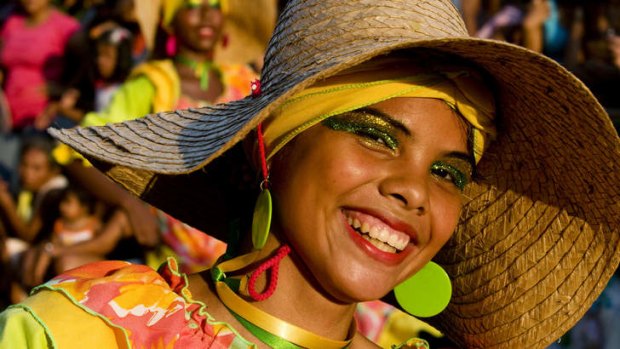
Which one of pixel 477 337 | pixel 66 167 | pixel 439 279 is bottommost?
pixel 66 167

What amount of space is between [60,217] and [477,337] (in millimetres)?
4574

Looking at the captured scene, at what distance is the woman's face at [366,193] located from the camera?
2.56 m

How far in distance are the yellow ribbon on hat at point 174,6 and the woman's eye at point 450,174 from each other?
368cm

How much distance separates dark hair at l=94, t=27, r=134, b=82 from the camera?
8.23 m

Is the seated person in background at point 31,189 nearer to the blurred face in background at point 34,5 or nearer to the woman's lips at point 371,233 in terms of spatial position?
the blurred face in background at point 34,5

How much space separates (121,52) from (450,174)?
5.87m

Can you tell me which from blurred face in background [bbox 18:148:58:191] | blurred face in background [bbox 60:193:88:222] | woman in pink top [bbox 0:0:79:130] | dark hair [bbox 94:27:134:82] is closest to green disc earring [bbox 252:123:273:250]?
blurred face in background [bbox 60:193:88:222]

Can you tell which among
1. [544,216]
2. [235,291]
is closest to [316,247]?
[235,291]

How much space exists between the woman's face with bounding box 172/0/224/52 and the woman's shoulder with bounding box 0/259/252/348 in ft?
11.9

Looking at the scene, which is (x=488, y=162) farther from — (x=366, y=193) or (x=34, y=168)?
(x=34, y=168)

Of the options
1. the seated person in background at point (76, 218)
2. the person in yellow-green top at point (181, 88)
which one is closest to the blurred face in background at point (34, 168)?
the seated person in background at point (76, 218)

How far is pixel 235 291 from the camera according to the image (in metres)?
2.73

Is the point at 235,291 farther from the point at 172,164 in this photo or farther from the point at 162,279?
the point at 172,164

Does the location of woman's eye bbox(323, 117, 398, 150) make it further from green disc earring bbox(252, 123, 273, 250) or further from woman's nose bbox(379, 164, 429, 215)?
green disc earring bbox(252, 123, 273, 250)
